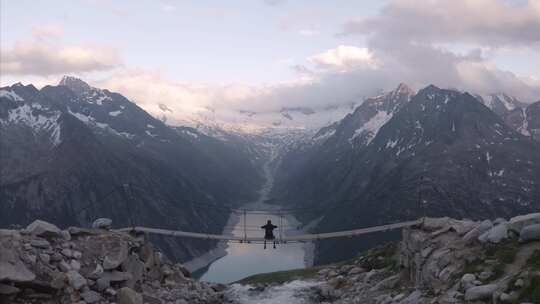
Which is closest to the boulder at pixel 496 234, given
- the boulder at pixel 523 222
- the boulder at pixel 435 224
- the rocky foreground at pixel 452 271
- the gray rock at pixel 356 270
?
the rocky foreground at pixel 452 271

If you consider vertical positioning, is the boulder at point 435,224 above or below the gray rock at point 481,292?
above

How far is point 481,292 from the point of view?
2367 centimetres

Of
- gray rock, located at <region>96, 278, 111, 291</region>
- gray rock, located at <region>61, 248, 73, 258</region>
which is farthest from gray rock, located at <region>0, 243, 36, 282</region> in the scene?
gray rock, located at <region>96, 278, 111, 291</region>

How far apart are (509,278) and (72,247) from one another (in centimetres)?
2151

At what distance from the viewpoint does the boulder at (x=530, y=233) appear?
2695 centimetres

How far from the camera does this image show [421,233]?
36.0 metres

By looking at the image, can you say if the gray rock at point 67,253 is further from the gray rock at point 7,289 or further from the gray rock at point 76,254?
the gray rock at point 7,289

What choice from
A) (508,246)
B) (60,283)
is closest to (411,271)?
(508,246)

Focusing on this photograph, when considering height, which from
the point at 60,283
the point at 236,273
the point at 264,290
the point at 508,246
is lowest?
the point at 236,273

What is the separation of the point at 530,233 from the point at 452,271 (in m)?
4.04

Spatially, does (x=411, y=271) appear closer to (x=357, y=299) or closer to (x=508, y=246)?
(x=357, y=299)

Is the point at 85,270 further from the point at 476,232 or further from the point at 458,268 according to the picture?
the point at 476,232

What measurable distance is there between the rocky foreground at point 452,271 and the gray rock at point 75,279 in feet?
46.8

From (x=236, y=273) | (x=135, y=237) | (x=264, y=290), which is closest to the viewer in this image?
(x=135, y=237)
